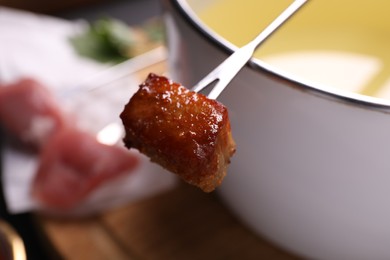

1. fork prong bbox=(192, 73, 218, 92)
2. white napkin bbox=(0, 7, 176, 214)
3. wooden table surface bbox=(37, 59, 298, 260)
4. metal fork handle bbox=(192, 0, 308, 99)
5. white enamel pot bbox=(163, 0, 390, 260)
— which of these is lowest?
white napkin bbox=(0, 7, 176, 214)

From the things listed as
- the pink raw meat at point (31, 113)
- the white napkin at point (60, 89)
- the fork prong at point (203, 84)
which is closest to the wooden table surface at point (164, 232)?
the white napkin at point (60, 89)

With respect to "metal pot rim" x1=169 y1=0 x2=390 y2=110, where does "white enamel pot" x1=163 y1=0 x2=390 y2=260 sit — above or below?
below

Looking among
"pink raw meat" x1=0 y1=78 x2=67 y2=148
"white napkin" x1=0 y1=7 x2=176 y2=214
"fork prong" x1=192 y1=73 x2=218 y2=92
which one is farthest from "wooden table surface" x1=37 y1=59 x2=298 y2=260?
"fork prong" x1=192 y1=73 x2=218 y2=92

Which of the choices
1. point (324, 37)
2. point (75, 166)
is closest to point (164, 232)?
point (75, 166)

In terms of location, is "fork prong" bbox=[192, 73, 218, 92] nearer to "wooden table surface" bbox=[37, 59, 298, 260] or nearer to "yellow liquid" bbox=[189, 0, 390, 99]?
"yellow liquid" bbox=[189, 0, 390, 99]

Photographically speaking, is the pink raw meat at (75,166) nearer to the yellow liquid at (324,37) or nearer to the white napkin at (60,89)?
the white napkin at (60,89)

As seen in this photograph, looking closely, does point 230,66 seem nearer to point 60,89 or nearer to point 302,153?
point 302,153

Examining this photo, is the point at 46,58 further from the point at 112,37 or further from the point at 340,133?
the point at 340,133
